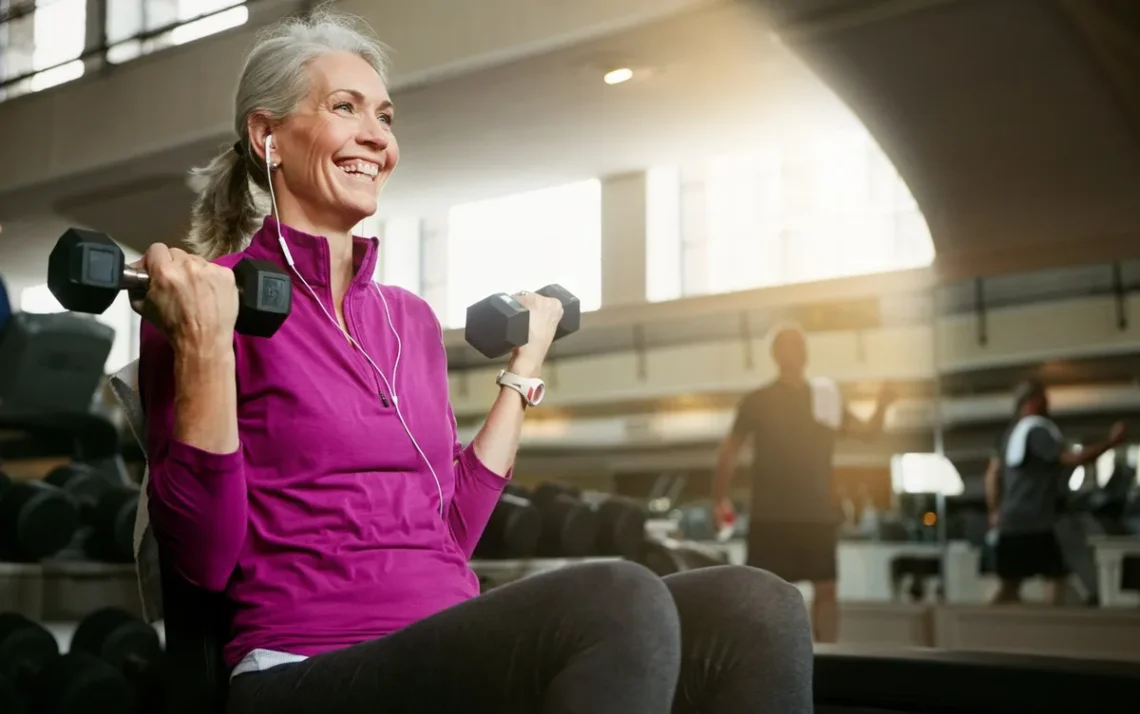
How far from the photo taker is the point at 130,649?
2482 millimetres

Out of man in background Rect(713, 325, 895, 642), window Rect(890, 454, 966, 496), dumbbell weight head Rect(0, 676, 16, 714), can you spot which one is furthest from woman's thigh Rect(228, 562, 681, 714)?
window Rect(890, 454, 966, 496)

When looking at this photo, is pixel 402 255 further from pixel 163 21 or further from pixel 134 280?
pixel 134 280

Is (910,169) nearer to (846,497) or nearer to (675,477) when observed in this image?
(846,497)

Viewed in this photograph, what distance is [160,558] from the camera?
98 cm

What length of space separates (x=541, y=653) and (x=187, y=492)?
299 millimetres

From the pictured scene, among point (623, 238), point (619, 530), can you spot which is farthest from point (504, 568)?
point (623, 238)

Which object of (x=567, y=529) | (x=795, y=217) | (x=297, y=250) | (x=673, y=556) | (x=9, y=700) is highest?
(x=795, y=217)

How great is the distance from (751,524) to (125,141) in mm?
2273

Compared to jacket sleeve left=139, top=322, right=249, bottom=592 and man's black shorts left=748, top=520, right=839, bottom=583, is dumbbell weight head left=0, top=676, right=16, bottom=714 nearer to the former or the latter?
jacket sleeve left=139, top=322, right=249, bottom=592

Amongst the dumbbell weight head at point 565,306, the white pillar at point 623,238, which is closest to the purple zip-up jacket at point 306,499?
the dumbbell weight head at point 565,306

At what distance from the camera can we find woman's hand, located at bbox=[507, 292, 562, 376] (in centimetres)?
126

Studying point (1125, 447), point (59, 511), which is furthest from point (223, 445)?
point (1125, 447)

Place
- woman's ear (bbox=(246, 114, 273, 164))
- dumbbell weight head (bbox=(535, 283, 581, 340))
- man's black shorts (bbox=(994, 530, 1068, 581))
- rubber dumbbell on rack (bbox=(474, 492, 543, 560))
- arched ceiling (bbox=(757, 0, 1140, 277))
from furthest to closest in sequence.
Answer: man's black shorts (bbox=(994, 530, 1068, 581))
rubber dumbbell on rack (bbox=(474, 492, 543, 560))
arched ceiling (bbox=(757, 0, 1140, 277))
dumbbell weight head (bbox=(535, 283, 581, 340))
woman's ear (bbox=(246, 114, 273, 164))

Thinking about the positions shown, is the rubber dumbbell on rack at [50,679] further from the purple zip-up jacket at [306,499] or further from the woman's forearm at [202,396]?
the woman's forearm at [202,396]
